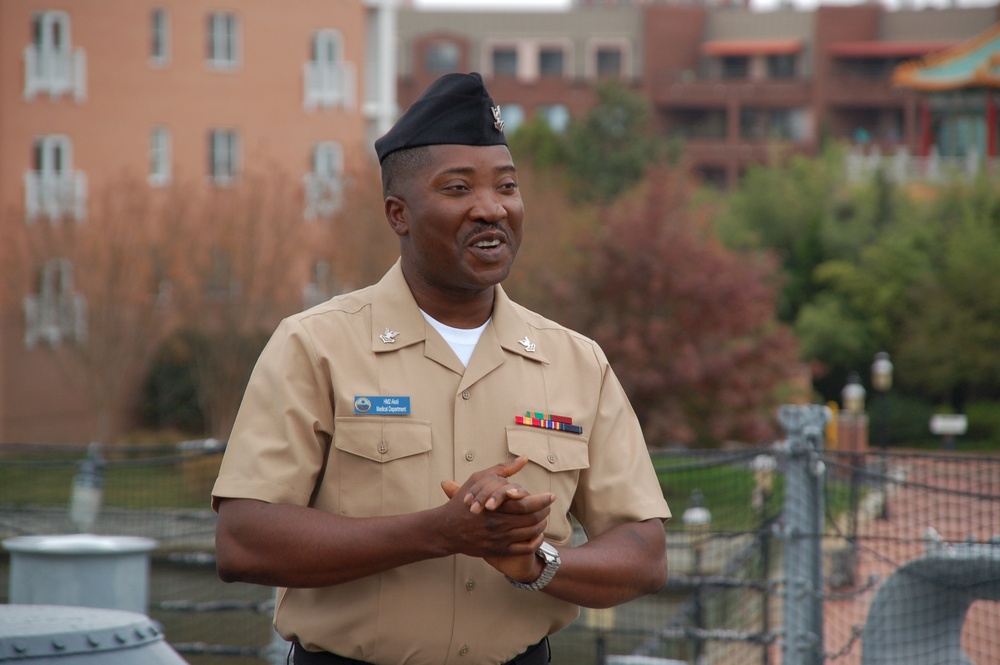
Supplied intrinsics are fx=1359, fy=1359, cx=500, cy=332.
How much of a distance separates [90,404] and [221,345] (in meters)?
4.40

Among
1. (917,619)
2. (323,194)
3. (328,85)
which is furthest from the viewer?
(328,85)

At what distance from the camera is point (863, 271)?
38.4 metres

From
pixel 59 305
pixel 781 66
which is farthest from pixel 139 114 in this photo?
pixel 781 66

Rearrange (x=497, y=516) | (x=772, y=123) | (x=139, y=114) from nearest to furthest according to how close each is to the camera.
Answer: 1. (x=497, y=516)
2. (x=139, y=114)
3. (x=772, y=123)

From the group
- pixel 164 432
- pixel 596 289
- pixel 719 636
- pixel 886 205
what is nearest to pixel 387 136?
pixel 719 636

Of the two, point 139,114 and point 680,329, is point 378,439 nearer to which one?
point 680,329

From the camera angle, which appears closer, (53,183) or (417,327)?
(417,327)

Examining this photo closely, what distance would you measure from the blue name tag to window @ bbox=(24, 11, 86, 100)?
92.0 feet

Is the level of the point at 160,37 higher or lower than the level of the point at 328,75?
higher

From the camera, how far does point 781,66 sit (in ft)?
217

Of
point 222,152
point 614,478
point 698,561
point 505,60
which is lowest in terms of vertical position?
point 698,561

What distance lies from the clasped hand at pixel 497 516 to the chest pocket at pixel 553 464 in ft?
0.88

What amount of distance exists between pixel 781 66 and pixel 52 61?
4449 centimetres

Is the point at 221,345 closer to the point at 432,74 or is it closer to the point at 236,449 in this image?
the point at 236,449
